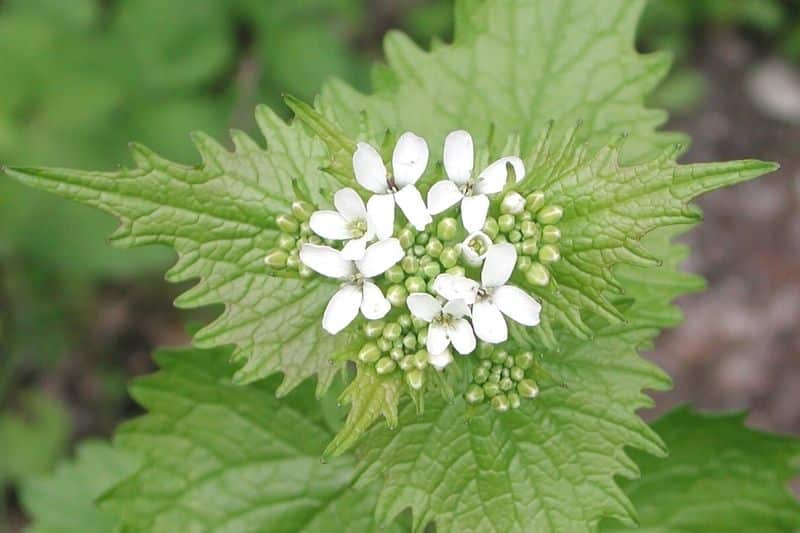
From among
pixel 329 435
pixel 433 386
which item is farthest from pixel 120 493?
pixel 433 386

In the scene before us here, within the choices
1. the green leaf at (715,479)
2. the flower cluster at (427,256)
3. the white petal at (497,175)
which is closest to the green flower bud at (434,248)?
the flower cluster at (427,256)

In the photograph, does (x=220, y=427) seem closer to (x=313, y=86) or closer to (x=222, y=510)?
(x=222, y=510)

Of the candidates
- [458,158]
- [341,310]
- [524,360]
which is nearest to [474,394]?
[524,360]

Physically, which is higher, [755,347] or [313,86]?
[313,86]

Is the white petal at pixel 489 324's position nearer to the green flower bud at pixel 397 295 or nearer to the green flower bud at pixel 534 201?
the green flower bud at pixel 397 295

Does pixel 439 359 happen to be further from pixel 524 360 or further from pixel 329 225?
pixel 329 225

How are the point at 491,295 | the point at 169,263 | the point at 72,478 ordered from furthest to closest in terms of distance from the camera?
the point at 169,263 < the point at 72,478 < the point at 491,295

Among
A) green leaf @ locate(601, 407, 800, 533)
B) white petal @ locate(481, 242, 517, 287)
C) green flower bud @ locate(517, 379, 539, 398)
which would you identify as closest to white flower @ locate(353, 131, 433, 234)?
white petal @ locate(481, 242, 517, 287)
